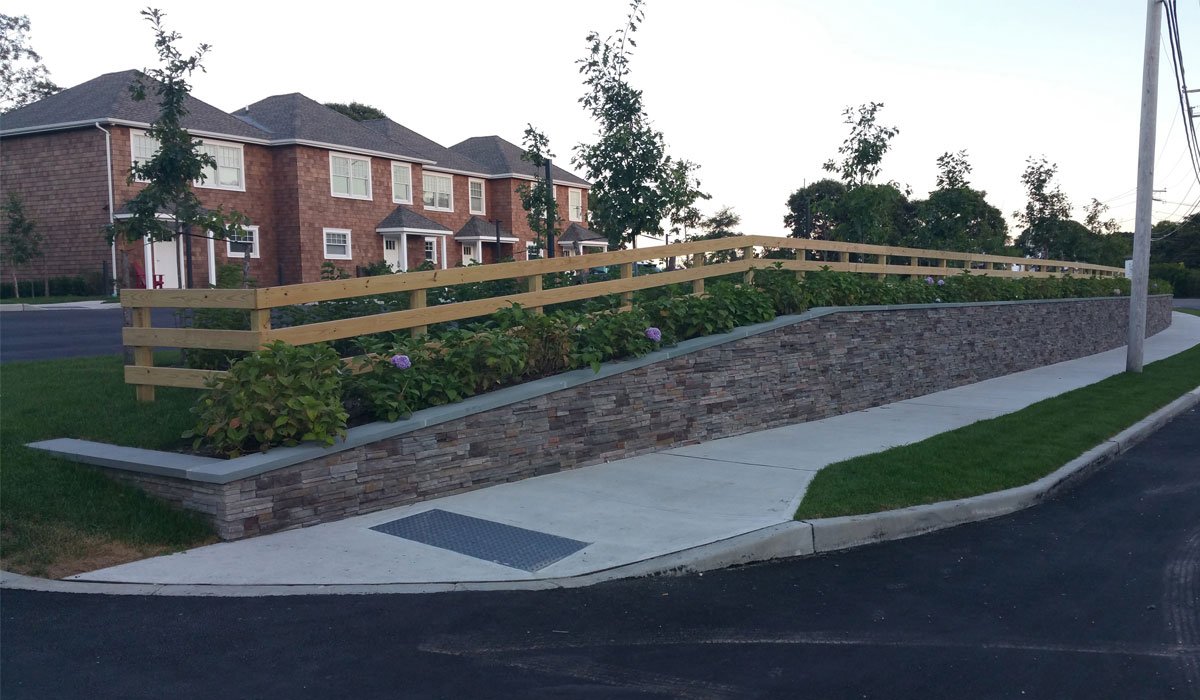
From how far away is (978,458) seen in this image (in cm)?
816

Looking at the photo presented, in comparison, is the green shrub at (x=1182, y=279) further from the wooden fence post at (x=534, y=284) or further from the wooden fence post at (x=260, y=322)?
the wooden fence post at (x=260, y=322)

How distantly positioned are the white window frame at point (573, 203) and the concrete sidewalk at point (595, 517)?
36546mm

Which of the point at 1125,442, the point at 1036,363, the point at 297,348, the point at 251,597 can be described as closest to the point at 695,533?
the point at 251,597

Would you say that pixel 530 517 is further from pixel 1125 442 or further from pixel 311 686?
pixel 1125 442

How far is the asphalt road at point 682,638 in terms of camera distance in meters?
3.90

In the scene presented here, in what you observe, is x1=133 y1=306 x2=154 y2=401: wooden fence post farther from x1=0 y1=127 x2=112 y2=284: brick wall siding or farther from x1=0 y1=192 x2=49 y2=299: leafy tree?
x1=0 y1=192 x2=49 y2=299: leafy tree

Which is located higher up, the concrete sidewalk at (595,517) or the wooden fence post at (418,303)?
the wooden fence post at (418,303)

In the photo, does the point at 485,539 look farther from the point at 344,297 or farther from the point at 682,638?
the point at 344,297

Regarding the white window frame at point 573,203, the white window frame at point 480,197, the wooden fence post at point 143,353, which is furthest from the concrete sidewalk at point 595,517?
the white window frame at point 573,203

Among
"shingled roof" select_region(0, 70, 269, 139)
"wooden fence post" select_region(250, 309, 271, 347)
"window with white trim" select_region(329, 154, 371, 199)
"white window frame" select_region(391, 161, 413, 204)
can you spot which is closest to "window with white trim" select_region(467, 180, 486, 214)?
"white window frame" select_region(391, 161, 413, 204)

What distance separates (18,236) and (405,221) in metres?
13.7

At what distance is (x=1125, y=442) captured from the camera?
9.57 m

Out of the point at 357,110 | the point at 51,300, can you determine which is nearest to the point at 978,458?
the point at 51,300

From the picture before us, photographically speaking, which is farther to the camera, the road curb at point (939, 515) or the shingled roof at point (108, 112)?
the shingled roof at point (108, 112)
